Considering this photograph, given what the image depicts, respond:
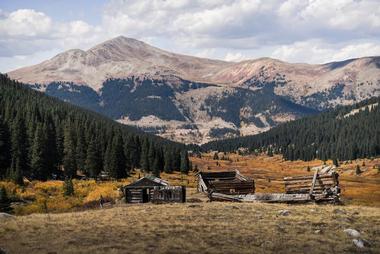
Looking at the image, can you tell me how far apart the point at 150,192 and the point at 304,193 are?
16.6 meters

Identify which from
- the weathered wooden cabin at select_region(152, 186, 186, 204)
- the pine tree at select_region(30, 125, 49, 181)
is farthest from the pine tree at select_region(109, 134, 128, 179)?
the weathered wooden cabin at select_region(152, 186, 186, 204)

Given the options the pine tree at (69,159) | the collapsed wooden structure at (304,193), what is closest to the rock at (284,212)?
the collapsed wooden structure at (304,193)

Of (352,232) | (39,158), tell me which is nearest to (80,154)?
(39,158)

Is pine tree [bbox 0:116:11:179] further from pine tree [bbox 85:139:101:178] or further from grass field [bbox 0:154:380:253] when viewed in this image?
grass field [bbox 0:154:380:253]

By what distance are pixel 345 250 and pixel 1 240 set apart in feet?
59.8

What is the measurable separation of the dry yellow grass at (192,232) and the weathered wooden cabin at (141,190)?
13.9 meters

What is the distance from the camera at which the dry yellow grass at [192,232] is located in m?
24.6

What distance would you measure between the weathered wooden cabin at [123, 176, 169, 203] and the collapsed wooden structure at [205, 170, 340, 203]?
6521mm

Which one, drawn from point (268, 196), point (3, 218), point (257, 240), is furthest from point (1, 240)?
point (268, 196)

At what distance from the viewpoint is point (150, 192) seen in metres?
53.6

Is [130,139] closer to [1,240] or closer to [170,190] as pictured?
[170,190]

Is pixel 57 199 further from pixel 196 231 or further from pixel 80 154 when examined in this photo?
pixel 80 154

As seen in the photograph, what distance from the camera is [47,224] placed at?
31.5 m

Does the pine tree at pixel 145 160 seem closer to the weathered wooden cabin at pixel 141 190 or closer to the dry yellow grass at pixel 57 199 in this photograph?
the dry yellow grass at pixel 57 199
